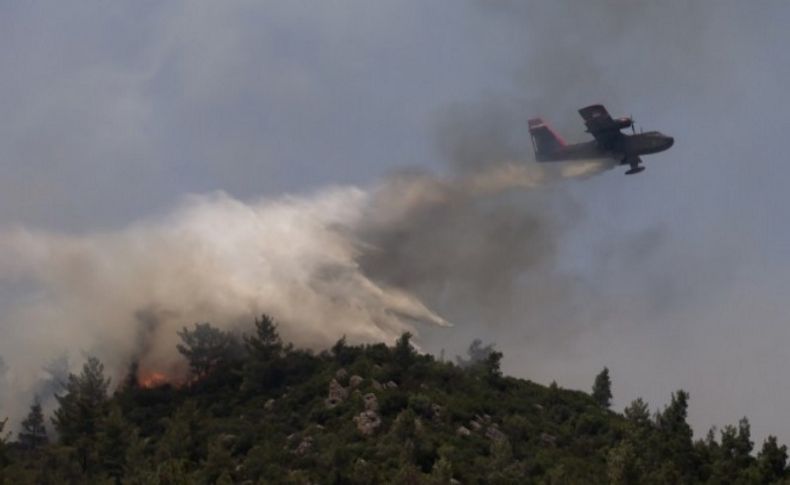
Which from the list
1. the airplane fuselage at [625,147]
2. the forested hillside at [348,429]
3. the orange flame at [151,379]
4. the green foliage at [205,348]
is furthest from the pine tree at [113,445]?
the airplane fuselage at [625,147]

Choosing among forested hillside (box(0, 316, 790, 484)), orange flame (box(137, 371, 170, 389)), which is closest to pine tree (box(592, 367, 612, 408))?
forested hillside (box(0, 316, 790, 484))

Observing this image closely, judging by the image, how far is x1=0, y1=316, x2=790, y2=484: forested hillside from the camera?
9769cm

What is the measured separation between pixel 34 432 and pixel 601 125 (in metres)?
74.5

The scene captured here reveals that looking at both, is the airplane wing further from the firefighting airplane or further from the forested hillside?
the forested hillside

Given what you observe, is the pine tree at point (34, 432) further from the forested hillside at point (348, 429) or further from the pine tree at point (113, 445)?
the pine tree at point (113, 445)

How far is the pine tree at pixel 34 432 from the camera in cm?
13862

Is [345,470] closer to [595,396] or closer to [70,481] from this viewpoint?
[70,481]

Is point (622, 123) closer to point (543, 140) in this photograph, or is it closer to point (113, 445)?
point (543, 140)

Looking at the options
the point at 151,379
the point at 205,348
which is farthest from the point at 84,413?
the point at 151,379

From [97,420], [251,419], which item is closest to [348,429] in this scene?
[251,419]

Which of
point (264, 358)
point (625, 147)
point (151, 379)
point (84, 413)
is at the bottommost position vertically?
point (84, 413)

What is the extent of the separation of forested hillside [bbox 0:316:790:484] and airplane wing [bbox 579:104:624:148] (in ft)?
86.6

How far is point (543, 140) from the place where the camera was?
12838 centimetres

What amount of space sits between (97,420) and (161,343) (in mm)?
36023
